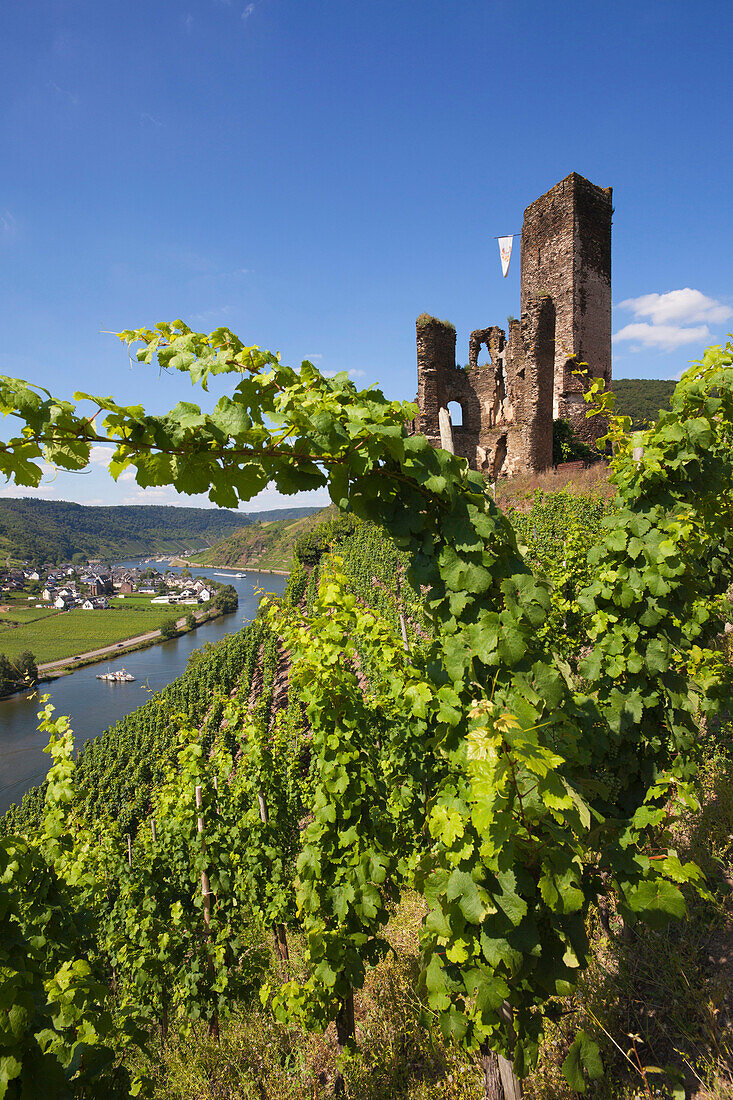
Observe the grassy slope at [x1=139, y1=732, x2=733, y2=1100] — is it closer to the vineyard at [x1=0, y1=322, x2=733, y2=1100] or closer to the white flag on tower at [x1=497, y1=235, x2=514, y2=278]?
the vineyard at [x1=0, y1=322, x2=733, y2=1100]

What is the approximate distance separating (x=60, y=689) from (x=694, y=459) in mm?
57153

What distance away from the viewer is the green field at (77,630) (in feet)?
209

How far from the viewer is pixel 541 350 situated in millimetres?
16641

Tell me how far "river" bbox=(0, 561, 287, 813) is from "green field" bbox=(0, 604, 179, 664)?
8378 millimetres

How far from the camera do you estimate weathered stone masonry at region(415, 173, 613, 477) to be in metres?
16.6

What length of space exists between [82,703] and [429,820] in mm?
49581

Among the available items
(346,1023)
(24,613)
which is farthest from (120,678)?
(24,613)

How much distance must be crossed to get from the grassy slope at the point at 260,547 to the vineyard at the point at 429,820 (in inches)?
4557

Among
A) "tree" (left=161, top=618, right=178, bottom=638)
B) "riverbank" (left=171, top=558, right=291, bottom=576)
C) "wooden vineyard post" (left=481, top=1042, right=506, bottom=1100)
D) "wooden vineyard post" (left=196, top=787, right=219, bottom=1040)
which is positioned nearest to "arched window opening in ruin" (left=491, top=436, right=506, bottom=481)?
"wooden vineyard post" (left=196, top=787, right=219, bottom=1040)

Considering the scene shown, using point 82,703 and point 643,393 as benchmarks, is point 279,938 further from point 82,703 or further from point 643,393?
point 643,393

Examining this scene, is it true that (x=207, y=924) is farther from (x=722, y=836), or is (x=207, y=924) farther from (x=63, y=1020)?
(x=722, y=836)

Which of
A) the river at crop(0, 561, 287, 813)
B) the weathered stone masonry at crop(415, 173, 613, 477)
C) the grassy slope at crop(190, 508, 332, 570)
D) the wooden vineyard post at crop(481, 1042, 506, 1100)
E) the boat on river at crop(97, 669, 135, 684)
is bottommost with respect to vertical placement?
the river at crop(0, 561, 287, 813)

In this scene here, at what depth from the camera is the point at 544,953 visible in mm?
1944

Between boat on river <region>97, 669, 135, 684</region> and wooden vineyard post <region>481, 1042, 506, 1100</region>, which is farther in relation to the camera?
boat on river <region>97, 669, 135, 684</region>
